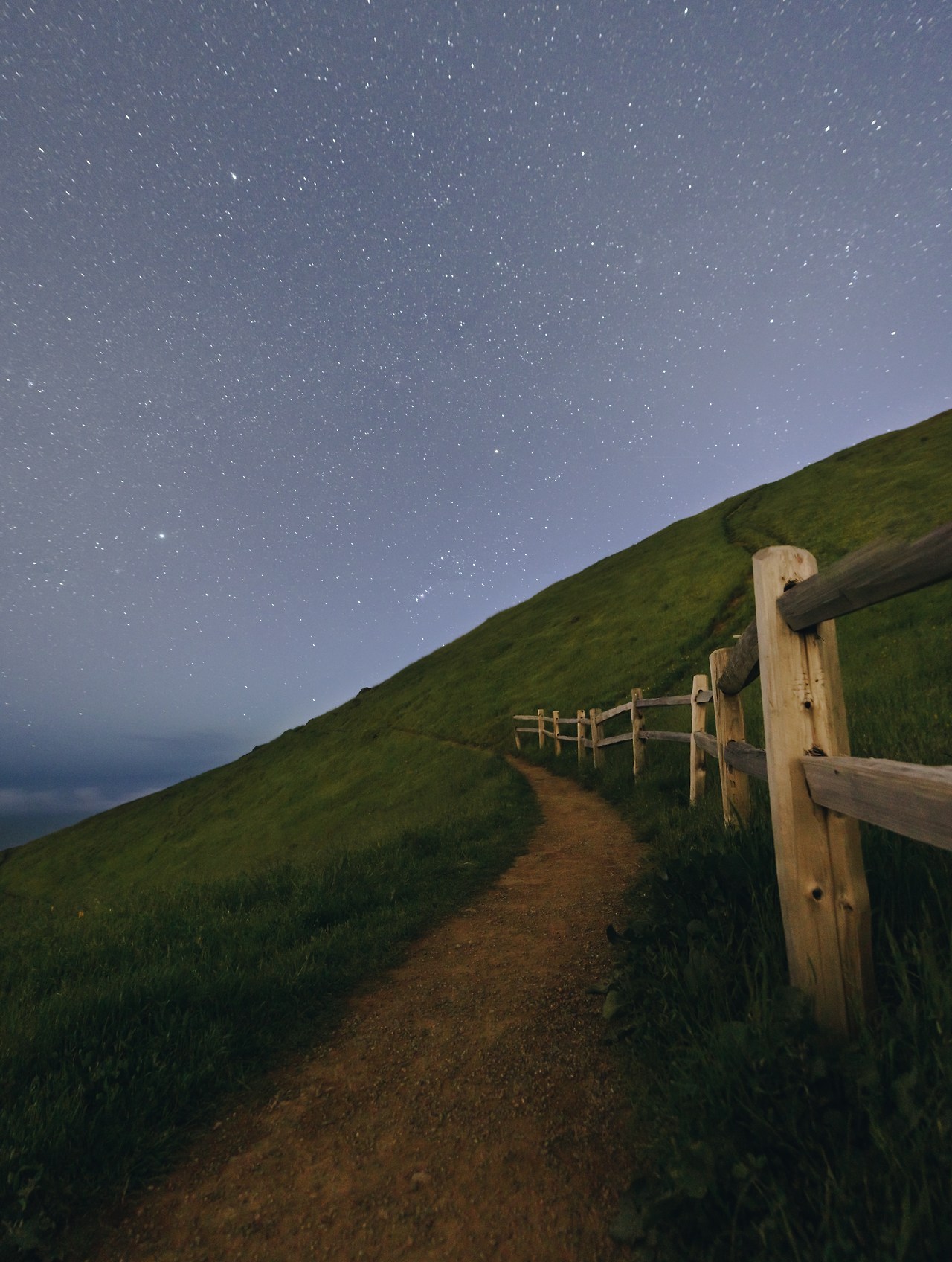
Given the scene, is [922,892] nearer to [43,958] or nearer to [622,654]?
[43,958]

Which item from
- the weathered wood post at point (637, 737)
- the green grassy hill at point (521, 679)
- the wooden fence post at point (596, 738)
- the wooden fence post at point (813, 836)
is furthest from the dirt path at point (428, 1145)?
the wooden fence post at point (596, 738)

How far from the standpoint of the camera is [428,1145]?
9.66 ft

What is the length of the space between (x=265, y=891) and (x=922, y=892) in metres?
5.79

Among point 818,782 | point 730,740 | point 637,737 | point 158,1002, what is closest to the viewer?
point 818,782

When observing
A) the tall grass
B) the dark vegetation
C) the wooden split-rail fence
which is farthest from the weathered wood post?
the wooden split-rail fence

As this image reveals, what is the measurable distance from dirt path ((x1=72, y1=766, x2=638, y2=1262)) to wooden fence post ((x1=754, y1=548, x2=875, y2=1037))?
1.14 m

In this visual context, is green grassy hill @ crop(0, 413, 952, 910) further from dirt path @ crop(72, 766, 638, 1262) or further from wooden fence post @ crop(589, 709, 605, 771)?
dirt path @ crop(72, 766, 638, 1262)

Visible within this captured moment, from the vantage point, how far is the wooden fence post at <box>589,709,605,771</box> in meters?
15.8

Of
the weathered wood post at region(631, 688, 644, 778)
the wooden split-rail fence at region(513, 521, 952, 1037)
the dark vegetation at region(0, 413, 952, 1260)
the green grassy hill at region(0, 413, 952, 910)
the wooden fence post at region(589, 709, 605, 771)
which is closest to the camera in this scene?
the dark vegetation at region(0, 413, 952, 1260)

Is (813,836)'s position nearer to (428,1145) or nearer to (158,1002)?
(428,1145)

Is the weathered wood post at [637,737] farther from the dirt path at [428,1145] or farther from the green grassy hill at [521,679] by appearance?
the dirt path at [428,1145]

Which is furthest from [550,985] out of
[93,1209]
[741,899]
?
[93,1209]

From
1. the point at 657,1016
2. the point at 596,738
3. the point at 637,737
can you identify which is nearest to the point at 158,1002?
the point at 657,1016

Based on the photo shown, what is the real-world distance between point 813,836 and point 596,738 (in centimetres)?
1348
